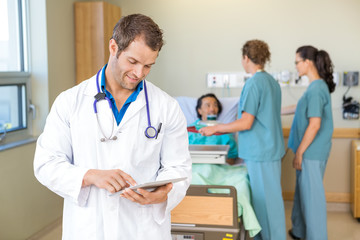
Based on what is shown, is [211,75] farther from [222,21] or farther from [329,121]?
[329,121]

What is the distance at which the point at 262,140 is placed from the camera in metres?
2.84

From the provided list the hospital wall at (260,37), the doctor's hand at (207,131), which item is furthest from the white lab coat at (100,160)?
the hospital wall at (260,37)

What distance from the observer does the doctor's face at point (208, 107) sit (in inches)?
144

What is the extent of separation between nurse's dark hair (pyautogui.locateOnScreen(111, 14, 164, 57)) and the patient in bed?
2098 mm

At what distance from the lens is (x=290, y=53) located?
12.8 ft

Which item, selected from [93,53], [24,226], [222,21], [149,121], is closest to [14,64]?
[93,53]

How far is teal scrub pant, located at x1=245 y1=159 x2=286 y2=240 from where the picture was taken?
2.83 m

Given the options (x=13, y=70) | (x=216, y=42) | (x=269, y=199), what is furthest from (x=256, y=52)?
(x=13, y=70)

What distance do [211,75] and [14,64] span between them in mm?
1694

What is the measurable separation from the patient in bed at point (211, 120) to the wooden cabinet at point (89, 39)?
0.90 meters

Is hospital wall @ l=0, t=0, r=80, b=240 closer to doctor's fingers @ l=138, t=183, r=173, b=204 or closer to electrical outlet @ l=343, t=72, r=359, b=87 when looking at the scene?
doctor's fingers @ l=138, t=183, r=173, b=204

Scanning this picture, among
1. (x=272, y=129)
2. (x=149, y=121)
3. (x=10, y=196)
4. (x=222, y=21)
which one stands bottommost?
(x=10, y=196)

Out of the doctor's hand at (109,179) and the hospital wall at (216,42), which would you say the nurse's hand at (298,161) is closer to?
the hospital wall at (216,42)

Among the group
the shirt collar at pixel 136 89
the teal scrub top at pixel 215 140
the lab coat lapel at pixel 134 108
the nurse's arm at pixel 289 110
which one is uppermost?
the shirt collar at pixel 136 89
